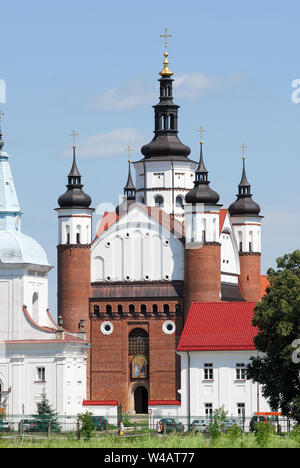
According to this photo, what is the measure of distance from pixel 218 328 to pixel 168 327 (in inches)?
387

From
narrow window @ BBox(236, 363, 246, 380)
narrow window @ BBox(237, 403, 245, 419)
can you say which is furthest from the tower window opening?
narrow window @ BBox(237, 403, 245, 419)

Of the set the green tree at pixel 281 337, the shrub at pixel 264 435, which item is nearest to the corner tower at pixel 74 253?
the green tree at pixel 281 337

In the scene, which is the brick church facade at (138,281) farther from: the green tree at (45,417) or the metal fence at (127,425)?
the green tree at (45,417)

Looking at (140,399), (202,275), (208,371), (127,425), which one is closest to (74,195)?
(202,275)

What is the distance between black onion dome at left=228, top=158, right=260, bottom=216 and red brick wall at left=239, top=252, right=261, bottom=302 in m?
2.94

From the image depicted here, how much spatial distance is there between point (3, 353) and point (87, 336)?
40.4 feet

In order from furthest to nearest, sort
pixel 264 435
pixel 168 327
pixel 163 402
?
pixel 168 327, pixel 163 402, pixel 264 435

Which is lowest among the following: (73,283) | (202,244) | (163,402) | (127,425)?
(127,425)

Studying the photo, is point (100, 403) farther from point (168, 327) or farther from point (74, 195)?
point (74, 195)

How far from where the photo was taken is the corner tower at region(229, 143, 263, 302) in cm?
10538

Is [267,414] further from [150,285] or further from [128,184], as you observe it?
[128,184]

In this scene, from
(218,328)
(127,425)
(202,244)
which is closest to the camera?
(127,425)

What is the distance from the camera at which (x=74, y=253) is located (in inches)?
3920

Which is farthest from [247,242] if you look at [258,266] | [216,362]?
[216,362]
